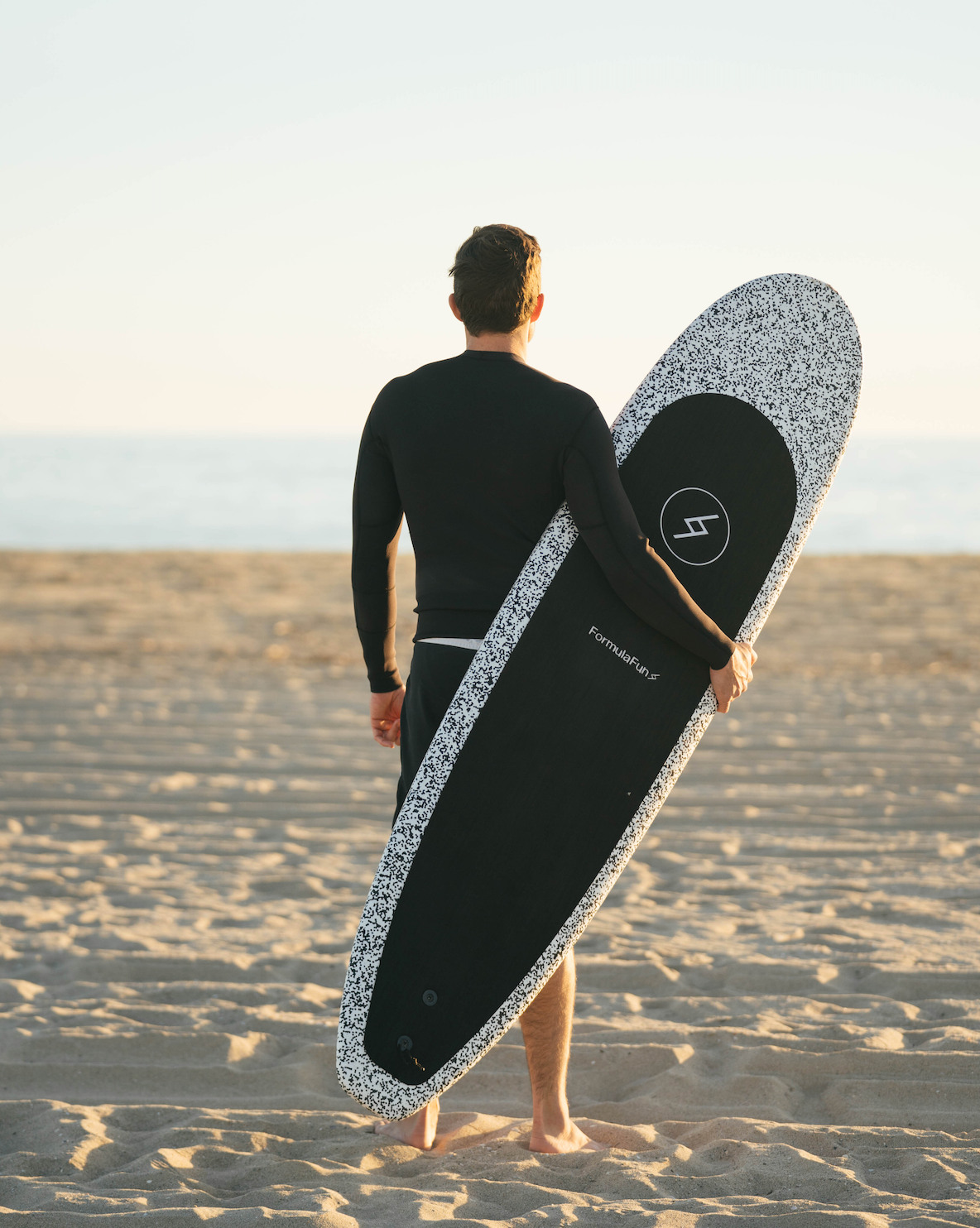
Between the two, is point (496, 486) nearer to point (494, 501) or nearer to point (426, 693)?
point (494, 501)

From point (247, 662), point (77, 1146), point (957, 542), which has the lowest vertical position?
point (77, 1146)

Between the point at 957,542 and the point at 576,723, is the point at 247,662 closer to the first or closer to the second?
the point at 576,723

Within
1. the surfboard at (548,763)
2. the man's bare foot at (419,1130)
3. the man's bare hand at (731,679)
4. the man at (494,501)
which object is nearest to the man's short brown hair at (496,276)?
the man at (494,501)

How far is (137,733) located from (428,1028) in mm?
3731

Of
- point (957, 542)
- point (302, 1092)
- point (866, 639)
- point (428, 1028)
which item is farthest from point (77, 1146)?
point (957, 542)

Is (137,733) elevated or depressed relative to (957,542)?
depressed

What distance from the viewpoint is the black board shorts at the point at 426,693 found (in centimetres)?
208

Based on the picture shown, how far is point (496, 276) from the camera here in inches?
78.4

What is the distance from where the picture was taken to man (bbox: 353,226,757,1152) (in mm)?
1965

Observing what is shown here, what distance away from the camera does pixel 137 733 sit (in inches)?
211

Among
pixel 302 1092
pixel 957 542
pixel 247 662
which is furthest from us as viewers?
pixel 957 542

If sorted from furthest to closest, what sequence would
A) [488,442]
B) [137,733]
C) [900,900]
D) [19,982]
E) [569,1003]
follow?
[137,733], [900,900], [19,982], [569,1003], [488,442]

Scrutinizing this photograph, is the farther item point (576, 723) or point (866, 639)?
point (866, 639)

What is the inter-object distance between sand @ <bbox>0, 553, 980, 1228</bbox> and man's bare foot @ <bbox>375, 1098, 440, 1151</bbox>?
30 millimetres
